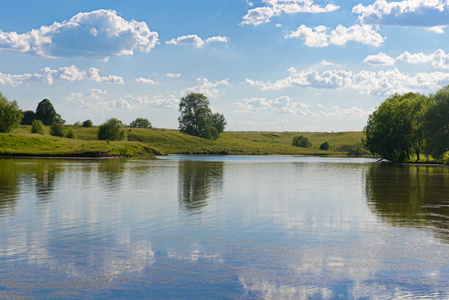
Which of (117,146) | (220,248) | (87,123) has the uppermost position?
(87,123)

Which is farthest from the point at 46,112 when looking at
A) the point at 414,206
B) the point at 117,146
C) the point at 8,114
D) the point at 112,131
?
the point at 414,206

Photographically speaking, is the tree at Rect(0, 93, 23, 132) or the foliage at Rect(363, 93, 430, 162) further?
the tree at Rect(0, 93, 23, 132)

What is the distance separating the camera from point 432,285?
9.62 m

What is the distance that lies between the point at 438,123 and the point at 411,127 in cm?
1700

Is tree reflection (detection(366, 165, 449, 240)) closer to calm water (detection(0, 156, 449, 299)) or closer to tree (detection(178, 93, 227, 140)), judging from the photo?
calm water (detection(0, 156, 449, 299))

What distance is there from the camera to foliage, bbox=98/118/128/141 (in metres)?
130

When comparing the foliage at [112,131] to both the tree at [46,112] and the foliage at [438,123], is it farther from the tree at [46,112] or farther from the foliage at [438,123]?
the foliage at [438,123]

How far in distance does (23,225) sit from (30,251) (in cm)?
421

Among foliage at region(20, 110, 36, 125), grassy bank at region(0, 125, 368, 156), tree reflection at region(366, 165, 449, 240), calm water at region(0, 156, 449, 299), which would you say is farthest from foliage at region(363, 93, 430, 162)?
foliage at region(20, 110, 36, 125)

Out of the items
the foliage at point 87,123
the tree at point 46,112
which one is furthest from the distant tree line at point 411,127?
the tree at point 46,112

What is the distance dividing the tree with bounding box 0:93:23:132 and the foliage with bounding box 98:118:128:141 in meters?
27.6

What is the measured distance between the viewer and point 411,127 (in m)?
85.1

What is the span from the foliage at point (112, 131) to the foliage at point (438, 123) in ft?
285

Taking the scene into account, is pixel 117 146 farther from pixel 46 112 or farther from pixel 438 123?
pixel 46 112
